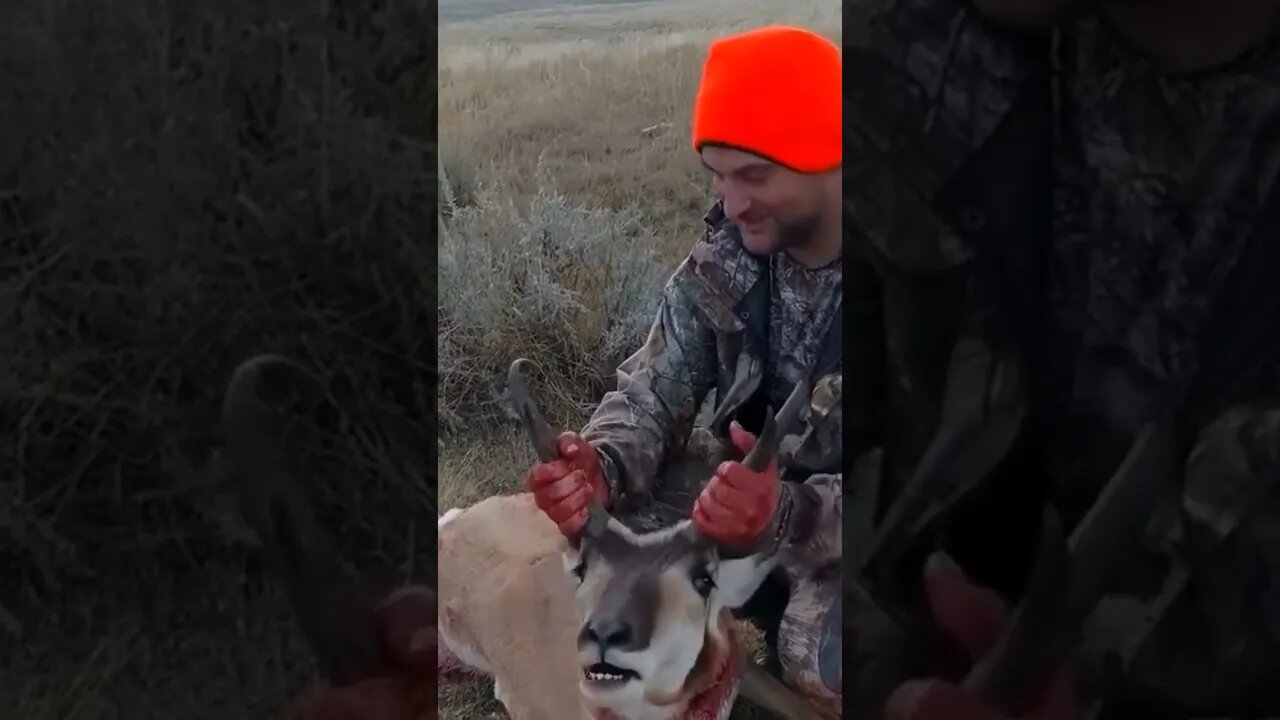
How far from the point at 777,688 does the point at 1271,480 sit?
974 mm

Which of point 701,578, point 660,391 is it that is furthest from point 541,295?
point 701,578

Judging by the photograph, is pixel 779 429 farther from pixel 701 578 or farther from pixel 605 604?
pixel 605 604

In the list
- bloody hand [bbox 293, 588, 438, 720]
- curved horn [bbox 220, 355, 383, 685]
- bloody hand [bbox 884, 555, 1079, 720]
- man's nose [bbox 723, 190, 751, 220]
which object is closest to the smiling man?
man's nose [bbox 723, 190, 751, 220]

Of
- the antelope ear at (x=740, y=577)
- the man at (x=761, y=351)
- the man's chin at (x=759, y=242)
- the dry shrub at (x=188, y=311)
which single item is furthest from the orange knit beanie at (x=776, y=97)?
the antelope ear at (x=740, y=577)

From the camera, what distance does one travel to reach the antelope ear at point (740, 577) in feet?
6.94

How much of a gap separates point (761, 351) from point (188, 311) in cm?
111

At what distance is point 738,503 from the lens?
2.10 meters

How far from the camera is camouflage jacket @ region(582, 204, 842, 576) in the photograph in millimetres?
2100

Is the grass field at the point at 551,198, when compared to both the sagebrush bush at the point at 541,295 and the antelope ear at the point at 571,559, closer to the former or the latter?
the sagebrush bush at the point at 541,295

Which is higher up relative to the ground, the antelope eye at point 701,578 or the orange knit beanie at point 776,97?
the orange knit beanie at point 776,97

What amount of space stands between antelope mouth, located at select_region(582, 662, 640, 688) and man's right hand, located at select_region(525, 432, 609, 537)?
0.25m

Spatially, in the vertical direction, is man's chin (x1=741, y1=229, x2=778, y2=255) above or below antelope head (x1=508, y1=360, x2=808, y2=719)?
above

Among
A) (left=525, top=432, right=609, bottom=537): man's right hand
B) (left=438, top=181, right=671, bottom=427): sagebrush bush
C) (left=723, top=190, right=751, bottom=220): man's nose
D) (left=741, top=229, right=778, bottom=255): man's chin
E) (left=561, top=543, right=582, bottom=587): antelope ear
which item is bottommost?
(left=561, top=543, right=582, bottom=587): antelope ear

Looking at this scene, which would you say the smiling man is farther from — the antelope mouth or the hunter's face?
the antelope mouth
